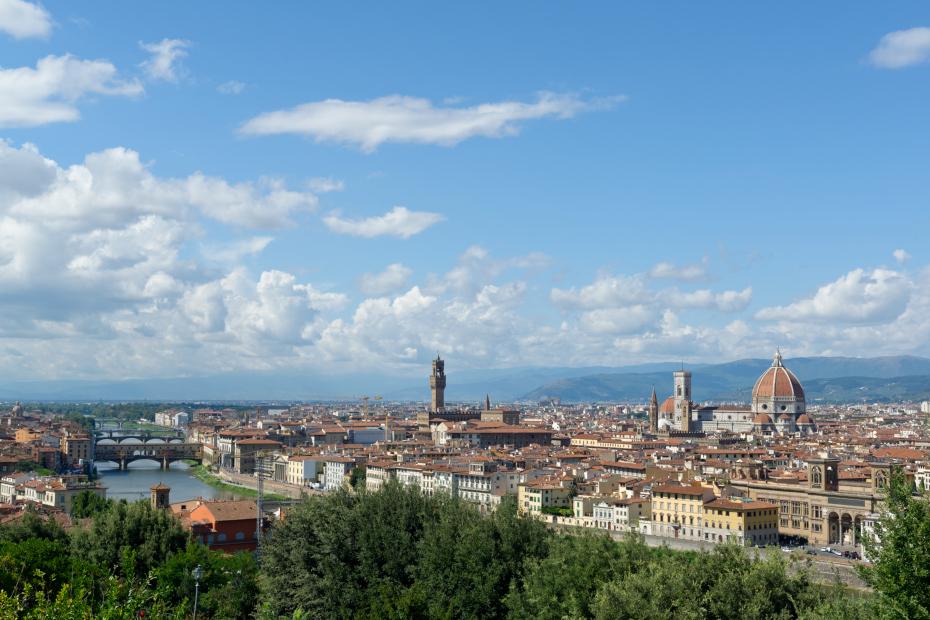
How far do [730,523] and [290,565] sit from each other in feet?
72.3

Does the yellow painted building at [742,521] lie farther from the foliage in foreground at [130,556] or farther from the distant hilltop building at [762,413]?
the distant hilltop building at [762,413]

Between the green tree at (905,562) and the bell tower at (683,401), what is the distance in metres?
90.2

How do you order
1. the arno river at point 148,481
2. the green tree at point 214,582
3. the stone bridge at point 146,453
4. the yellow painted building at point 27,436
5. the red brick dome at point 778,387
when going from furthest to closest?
the red brick dome at point 778,387 → the yellow painted building at point 27,436 → the stone bridge at point 146,453 → the arno river at point 148,481 → the green tree at point 214,582

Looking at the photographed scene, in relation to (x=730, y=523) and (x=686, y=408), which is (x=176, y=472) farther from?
(x=730, y=523)

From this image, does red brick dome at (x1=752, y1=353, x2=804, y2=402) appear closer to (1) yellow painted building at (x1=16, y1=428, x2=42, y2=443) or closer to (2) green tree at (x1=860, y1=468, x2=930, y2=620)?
(1) yellow painted building at (x1=16, y1=428, x2=42, y2=443)

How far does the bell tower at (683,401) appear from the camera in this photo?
332 ft

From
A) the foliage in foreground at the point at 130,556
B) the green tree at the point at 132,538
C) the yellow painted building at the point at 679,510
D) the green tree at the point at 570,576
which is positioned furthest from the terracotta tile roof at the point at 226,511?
the yellow painted building at the point at 679,510

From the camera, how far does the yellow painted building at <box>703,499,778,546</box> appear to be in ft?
127

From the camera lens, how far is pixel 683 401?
104 meters

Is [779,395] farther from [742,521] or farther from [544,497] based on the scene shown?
[742,521]

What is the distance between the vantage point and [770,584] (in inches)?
625

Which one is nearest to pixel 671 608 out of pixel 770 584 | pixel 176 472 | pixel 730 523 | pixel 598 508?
pixel 770 584

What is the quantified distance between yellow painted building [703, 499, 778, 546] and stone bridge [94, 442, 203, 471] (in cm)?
6069

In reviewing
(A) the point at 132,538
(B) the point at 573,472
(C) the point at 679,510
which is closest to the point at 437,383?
(B) the point at 573,472
